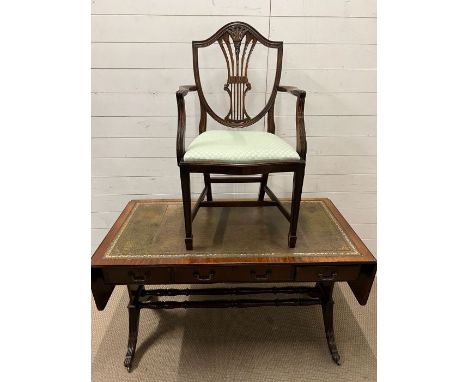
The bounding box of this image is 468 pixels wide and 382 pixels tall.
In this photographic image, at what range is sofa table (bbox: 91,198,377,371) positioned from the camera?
1.64 meters

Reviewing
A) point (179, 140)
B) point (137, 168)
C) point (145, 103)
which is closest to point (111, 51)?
point (145, 103)

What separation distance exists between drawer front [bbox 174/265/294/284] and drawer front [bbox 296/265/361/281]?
0.05 meters

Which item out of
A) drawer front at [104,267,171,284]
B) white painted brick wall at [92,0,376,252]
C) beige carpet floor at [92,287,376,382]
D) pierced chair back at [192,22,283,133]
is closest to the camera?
drawer front at [104,267,171,284]

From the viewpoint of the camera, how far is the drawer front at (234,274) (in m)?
1.64

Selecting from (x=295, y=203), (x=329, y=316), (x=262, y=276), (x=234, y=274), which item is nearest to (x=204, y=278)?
(x=234, y=274)

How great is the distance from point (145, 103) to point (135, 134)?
206 mm

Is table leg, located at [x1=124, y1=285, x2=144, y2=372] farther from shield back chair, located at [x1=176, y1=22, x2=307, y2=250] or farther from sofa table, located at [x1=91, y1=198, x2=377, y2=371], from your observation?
shield back chair, located at [x1=176, y1=22, x2=307, y2=250]

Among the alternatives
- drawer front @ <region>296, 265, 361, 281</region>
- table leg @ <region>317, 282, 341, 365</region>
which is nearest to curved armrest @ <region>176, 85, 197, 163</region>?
drawer front @ <region>296, 265, 361, 281</region>

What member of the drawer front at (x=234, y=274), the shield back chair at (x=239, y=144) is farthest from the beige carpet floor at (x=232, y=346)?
the shield back chair at (x=239, y=144)

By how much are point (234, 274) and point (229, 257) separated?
0.08m

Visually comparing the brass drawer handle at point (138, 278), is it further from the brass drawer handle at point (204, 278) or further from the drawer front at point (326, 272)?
the drawer front at point (326, 272)

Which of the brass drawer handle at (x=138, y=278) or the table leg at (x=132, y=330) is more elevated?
the brass drawer handle at (x=138, y=278)

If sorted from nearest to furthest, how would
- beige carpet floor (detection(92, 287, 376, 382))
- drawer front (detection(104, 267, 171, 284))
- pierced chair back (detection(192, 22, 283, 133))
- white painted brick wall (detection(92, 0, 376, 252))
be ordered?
drawer front (detection(104, 267, 171, 284)), beige carpet floor (detection(92, 287, 376, 382)), pierced chair back (detection(192, 22, 283, 133)), white painted brick wall (detection(92, 0, 376, 252))

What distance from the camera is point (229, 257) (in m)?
1.66
